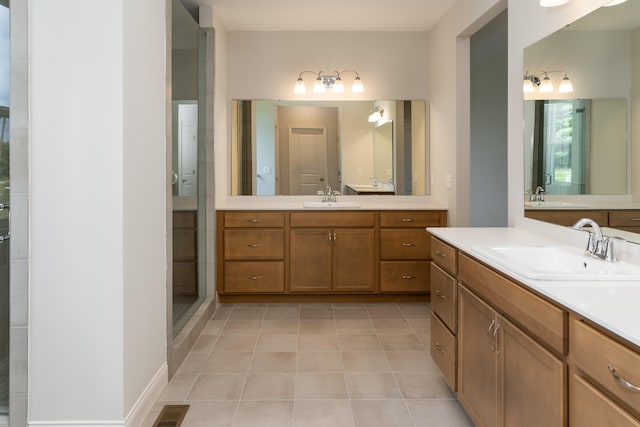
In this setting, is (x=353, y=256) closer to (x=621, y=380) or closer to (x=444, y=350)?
(x=444, y=350)

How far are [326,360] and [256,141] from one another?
2.44 m

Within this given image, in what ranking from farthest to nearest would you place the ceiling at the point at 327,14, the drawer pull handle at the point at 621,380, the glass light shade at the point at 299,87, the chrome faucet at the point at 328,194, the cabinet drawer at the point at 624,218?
the chrome faucet at the point at 328,194 < the glass light shade at the point at 299,87 < the ceiling at the point at 327,14 < the cabinet drawer at the point at 624,218 < the drawer pull handle at the point at 621,380

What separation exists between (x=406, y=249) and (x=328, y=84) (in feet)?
5.74

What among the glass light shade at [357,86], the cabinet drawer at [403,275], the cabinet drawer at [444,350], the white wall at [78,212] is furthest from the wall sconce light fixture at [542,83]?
the glass light shade at [357,86]

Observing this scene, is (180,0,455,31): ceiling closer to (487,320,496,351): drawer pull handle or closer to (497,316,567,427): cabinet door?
(487,320,496,351): drawer pull handle

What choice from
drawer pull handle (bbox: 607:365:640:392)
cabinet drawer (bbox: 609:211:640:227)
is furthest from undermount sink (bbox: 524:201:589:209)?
drawer pull handle (bbox: 607:365:640:392)

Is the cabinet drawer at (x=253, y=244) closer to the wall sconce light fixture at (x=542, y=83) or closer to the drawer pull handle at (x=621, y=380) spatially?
the wall sconce light fixture at (x=542, y=83)

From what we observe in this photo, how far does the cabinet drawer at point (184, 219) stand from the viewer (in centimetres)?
313

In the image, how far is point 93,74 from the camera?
6.66 ft

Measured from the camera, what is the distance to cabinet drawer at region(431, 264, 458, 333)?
2.34m

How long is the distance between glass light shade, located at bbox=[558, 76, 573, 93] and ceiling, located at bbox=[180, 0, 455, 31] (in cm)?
198

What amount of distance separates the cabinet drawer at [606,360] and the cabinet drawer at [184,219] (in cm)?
238

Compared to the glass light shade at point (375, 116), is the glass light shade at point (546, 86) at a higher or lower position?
lower

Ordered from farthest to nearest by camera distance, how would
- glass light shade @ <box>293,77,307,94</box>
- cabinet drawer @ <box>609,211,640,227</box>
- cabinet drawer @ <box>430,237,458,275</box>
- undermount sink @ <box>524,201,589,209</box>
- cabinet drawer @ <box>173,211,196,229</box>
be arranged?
glass light shade @ <box>293,77,307,94</box>
cabinet drawer @ <box>173,211,196,229</box>
cabinet drawer @ <box>430,237,458,275</box>
undermount sink @ <box>524,201,589,209</box>
cabinet drawer @ <box>609,211,640,227</box>
